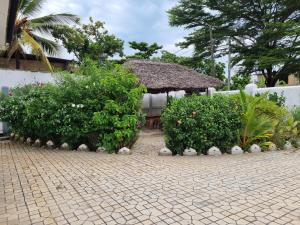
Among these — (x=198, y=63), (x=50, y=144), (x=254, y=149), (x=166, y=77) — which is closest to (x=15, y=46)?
(x=50, y=144)

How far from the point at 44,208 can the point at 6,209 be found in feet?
1.84

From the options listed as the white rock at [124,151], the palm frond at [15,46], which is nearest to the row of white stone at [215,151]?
the white rock at [124,151]

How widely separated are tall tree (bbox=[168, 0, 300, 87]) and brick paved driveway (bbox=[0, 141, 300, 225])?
16235 mm

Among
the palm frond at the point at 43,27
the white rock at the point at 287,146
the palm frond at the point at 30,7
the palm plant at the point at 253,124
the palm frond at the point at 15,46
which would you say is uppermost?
the palm frond at the point at 30,7

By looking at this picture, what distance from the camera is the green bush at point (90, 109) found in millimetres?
9367

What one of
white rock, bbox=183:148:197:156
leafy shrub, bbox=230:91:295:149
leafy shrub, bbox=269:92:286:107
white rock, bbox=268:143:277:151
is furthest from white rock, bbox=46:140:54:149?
leafy shrub, bbox=269:92:286:107

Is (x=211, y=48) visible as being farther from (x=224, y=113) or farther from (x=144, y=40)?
(x=224, y=113)

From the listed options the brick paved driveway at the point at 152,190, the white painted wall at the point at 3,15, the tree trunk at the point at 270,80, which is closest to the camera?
the brick paved driveway at the point at 152,190

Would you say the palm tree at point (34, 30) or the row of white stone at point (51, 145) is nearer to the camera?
the row of white stone at point (51, 145)

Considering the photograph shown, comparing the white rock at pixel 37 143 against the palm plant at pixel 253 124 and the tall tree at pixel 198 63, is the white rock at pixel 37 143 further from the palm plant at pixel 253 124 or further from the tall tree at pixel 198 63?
the tall tree at pixel 198 63

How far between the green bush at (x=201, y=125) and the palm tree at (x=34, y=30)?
31.7 feet

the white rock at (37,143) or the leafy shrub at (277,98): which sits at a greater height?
the leafy shrub at (277,98)

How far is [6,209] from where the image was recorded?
4.39m

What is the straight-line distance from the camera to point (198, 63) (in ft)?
93.0
